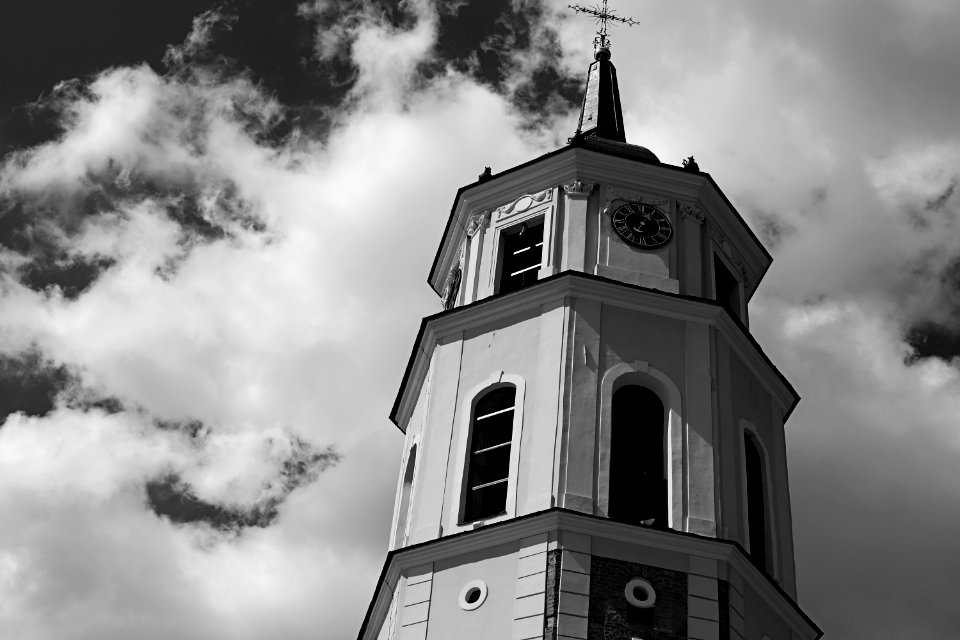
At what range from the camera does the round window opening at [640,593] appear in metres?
26.2

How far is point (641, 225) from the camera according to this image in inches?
1278

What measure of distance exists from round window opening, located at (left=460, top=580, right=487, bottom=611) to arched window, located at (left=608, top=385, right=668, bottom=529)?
2410 mm

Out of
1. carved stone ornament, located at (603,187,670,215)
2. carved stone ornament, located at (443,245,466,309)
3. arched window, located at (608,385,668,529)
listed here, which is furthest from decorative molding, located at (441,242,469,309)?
arched window, located at (608,385,668,529)

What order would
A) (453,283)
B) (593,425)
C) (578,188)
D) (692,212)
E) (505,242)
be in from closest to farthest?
(593,425) < (578,188) < (692,212) < (505,242) < (453,283)

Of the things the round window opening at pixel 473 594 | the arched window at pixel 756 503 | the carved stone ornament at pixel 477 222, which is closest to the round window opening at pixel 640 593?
the round window opening at pixel 473 594

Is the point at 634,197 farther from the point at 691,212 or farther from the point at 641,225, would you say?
the point at 691,212

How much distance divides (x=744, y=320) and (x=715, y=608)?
8.94m

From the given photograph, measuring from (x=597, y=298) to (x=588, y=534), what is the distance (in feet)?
17.5

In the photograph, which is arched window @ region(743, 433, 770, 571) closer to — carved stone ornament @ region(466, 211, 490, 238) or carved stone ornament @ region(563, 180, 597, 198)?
carved stone ornament @ region(563, 180, 597, 198)

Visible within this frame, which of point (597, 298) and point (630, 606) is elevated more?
point (597, 298)

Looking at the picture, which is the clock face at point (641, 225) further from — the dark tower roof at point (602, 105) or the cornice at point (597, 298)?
the dark tower roof at point (602, 105)

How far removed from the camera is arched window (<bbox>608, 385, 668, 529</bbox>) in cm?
2802

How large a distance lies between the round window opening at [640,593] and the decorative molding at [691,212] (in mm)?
9072

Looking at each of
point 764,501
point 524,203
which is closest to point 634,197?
point 524,203
